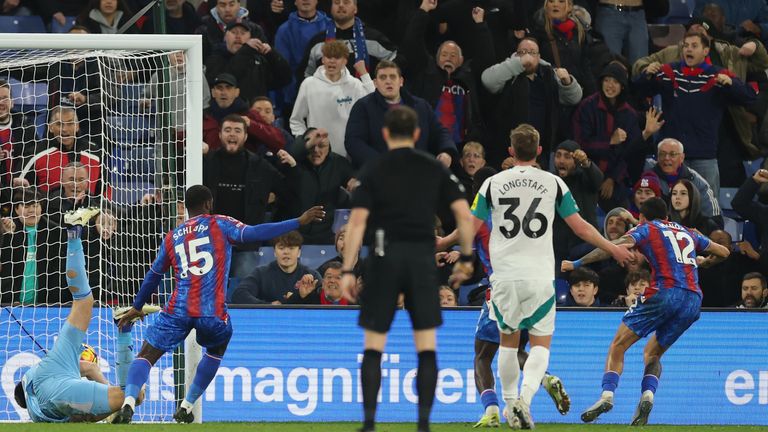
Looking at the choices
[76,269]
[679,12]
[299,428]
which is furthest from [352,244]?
[679,12]

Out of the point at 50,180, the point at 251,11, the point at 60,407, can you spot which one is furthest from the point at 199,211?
the point at 251,11

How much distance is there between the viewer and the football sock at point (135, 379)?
11.1 metres

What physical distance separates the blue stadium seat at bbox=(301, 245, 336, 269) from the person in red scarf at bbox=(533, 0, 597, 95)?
3.83 metres

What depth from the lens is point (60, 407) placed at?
11164 mm

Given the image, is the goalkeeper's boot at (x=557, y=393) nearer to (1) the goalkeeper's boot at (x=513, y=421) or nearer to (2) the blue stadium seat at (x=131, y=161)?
(1) the goalkeeper's boot at (x=513, y=421)

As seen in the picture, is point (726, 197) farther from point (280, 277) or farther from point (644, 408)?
point (280, 277)

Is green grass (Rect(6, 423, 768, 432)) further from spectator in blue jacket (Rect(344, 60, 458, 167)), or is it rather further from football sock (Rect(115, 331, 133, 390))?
spectator in blue jacket (Rect(344, 60, 458, 167))

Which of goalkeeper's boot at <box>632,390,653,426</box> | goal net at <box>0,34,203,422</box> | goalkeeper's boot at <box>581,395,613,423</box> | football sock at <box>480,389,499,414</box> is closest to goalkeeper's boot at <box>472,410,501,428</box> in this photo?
football sock at <box>480,389,499,414</box>

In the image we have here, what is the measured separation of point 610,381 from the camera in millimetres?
11828

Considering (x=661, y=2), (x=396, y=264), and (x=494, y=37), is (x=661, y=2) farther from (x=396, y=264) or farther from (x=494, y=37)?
(x=396, y=264)

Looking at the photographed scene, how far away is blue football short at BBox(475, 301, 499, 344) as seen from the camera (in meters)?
11.4

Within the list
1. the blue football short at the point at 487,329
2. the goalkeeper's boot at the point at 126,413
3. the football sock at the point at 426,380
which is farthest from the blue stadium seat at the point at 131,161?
the football sock at the point at 426,380

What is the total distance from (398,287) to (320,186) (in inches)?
260

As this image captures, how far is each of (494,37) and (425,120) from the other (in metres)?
2.68
